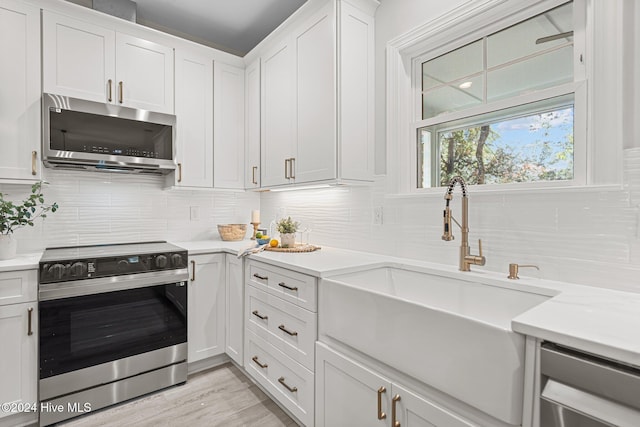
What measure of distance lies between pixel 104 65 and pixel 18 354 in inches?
74.7

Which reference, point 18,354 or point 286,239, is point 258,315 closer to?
point 286,239

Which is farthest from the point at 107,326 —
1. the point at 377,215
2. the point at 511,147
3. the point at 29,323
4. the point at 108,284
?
the point at 511,147

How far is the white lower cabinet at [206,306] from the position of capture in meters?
2.35

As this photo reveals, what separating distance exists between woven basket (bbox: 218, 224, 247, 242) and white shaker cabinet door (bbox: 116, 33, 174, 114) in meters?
1.06

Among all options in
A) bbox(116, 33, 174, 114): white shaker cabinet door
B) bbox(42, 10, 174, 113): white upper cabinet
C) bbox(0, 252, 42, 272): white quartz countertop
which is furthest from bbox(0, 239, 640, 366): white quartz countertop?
bbox(116, 33, 174, 114): white shaker cabinet door

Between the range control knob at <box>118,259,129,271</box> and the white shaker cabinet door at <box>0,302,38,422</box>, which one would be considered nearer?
the white shaker cabinet door at <box>0,302,38,422</box>

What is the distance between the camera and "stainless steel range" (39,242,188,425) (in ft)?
6.05

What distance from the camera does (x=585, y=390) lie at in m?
0.75

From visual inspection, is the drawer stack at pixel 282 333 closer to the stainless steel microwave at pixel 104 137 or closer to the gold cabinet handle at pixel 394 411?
the gold cabinet handle at pixel 394 411

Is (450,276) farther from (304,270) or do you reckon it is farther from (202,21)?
(202,21)

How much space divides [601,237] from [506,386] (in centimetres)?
82

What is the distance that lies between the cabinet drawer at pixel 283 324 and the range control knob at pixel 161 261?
60 cm

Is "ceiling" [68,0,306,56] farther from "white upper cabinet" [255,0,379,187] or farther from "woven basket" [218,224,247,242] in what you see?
"woven basket" [218,224,247,242]

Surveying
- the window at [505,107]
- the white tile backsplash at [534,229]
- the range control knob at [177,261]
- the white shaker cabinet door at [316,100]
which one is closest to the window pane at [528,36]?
the window at [505,107]
